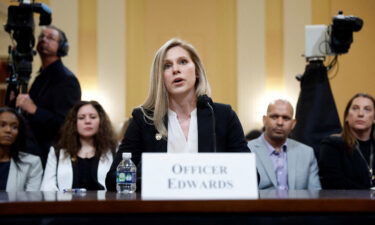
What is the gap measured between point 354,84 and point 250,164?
6040 millimetres

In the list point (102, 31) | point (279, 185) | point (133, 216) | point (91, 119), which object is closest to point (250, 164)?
point (133, 216)

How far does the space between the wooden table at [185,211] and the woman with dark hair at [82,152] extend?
6.21ft

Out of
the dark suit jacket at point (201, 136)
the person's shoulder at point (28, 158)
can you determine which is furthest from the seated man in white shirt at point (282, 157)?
the person's shoulder at point (28, 158)

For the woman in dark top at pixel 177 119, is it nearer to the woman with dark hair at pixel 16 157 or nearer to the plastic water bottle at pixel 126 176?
the plastic water bottle at pixel 126 176

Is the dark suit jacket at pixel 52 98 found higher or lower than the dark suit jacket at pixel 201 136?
higher

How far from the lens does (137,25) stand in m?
7.42

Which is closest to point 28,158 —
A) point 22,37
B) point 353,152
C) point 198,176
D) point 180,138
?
point 22,37

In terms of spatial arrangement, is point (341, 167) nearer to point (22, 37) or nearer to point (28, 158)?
point (28, 158)

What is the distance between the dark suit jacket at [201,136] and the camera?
7.72 feet

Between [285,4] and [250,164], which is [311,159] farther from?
[285,4]

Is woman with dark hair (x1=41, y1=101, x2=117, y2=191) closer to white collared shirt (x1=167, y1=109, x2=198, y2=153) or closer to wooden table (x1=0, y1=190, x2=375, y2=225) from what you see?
white collared shirt (x1=167, y1=109, x2=198, y2=153)

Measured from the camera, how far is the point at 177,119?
245cm

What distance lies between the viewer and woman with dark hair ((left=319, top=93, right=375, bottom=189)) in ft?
11.6

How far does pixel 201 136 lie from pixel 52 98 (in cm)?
170
